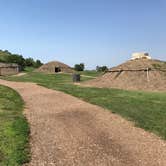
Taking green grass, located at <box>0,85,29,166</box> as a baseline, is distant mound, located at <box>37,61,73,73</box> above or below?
above

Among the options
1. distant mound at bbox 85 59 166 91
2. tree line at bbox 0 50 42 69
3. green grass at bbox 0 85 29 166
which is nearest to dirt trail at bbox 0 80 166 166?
green grass at bbox 0 85 29 166

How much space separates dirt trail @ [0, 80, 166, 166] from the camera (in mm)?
7035

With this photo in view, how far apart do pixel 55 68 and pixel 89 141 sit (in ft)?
188

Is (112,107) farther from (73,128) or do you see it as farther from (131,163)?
(131,163)

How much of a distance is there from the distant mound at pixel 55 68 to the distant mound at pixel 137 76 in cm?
3100

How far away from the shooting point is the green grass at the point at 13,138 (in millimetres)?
6913

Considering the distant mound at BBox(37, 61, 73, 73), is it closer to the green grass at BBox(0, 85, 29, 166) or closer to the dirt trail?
the green grass at BBox(0, 85, 29, 166)

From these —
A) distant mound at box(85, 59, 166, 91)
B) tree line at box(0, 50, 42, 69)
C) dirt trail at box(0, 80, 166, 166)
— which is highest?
tree line at box(0, 50, 42, 69)

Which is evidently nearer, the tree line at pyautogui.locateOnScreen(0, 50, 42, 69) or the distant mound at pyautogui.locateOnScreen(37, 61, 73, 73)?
the distant mound at pyautogui.locateOnScreen(37, 61, 73, 73)

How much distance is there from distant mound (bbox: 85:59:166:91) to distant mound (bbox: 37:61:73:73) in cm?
3100

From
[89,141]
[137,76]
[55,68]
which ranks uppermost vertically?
[55,68]

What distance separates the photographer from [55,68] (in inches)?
2564

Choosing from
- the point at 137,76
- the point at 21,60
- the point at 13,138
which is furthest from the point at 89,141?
the point at 21,60

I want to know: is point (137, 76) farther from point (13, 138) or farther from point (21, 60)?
point (21, 60)
